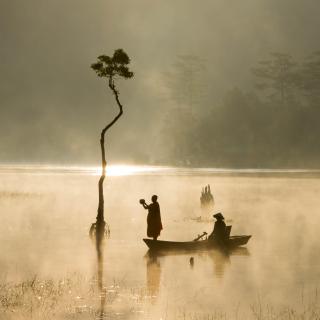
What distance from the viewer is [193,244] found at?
1288 inches

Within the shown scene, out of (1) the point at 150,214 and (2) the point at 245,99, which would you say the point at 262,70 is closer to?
(2) the point at 245,99

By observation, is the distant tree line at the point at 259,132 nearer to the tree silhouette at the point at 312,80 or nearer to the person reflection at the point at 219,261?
the tree silhouette at the point at 312,80

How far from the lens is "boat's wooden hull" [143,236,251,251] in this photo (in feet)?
105

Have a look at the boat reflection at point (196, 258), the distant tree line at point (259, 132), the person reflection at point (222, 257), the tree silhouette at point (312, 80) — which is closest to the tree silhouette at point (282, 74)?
the distant tree line at point (259, 132)

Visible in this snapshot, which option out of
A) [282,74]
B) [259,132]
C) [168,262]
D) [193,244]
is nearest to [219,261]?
[193,244]

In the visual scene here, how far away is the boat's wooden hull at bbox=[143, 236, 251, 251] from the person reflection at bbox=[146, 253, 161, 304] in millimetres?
495

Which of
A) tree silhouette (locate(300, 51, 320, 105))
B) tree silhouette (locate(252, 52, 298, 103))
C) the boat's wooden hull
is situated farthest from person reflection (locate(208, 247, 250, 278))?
tree silhouette (locate(252, 52, 298, 103))

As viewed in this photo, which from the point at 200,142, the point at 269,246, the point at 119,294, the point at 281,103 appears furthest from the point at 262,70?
the point at 119,294

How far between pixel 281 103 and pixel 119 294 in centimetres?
14637

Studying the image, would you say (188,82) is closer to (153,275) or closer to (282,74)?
(282,74)

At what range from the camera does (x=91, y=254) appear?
3300 centimetres

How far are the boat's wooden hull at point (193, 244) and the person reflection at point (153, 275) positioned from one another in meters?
0.50

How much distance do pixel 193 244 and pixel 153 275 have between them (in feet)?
18.4

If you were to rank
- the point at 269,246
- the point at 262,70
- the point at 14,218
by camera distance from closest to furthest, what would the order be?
the point at 269,246 < the point at 14,218 < the point at 262,70
